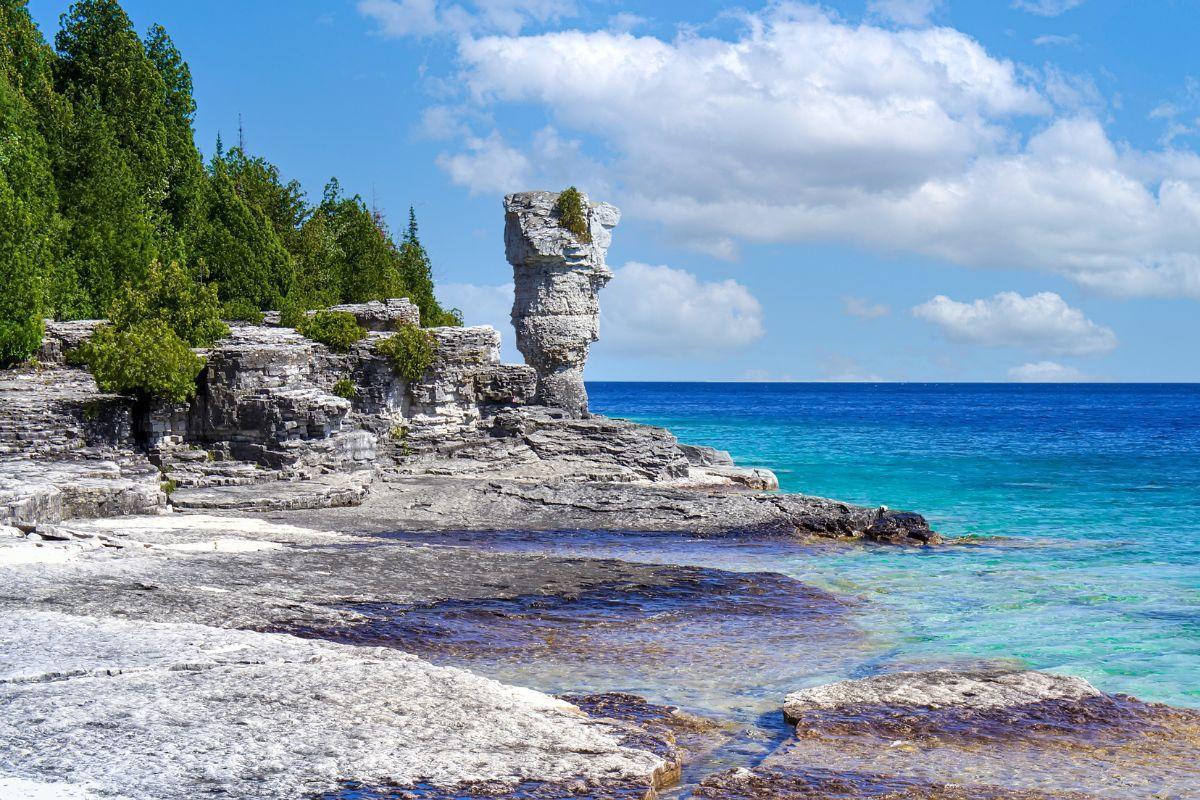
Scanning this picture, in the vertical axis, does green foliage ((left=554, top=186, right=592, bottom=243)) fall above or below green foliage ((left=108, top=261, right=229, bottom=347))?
above

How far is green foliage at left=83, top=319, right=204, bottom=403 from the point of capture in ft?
86.2

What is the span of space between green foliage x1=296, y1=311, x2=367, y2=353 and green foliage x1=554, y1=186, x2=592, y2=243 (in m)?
10.1

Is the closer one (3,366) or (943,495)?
(3,366)

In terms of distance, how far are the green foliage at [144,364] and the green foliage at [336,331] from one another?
6.59 meters

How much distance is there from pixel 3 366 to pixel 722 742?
89.7ft

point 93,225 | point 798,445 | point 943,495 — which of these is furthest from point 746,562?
point 798,445

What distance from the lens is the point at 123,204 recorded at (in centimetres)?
3916

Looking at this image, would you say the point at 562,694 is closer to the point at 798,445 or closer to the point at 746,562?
the point at 746,562

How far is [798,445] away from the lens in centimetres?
6594

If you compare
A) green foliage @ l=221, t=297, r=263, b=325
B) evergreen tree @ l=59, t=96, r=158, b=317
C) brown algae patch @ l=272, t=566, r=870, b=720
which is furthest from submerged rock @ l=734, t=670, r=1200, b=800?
evergreen tree @ l=59, t=96, r=158, b=317

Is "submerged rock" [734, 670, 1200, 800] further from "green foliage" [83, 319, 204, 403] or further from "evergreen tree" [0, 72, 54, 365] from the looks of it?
"evergreen tree" [0, 72, 54, 365]

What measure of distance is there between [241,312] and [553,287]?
38.2 feet

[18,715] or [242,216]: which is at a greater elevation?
[242,216]

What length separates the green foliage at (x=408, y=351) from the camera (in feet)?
109
